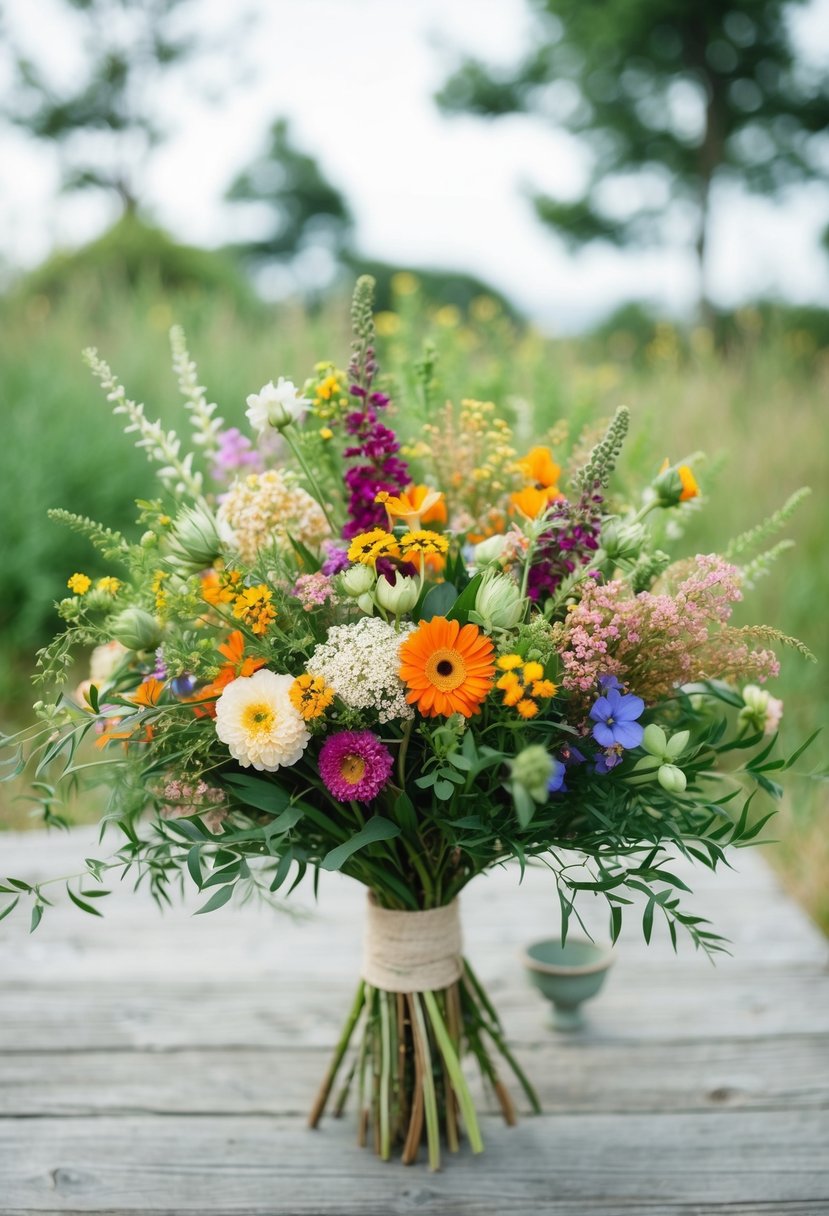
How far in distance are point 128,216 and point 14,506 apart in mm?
3807

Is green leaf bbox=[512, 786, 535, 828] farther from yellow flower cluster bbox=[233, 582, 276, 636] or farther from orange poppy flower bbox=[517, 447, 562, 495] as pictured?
orange poppy flower bbox=[517, 447, 562, 495]

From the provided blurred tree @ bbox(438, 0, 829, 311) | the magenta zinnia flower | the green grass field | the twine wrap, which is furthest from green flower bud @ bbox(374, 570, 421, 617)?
blurred tree @ bbox(438, 0, 829, 311)

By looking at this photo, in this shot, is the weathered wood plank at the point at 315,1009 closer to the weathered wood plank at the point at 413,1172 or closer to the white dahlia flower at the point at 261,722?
the weathered wood plank at the point at 413,1172

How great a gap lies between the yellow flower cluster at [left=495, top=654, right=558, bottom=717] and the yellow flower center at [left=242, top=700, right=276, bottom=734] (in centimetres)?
19

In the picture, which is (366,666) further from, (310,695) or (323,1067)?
(323,1067)

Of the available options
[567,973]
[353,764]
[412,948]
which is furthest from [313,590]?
[567,973]

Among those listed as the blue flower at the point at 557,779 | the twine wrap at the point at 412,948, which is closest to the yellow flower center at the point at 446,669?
the blue flower at the point at 557,779

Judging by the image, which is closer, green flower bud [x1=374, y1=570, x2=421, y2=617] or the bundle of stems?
green flower bud [x1=374, y1=570, x2=421, y2=617]

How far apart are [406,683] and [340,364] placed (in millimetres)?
3496

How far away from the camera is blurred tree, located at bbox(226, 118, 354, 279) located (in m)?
18.8

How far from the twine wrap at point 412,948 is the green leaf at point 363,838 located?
6.9 inches

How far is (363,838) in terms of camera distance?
Answer: 0.89 meters

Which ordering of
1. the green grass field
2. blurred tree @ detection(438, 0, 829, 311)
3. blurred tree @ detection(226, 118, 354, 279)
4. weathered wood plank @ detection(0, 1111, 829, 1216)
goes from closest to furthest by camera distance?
weathered wood plank @ detection(0, 1111, 829, 1216)
the green grass field
blurred tree @ detection(438, 0, 829, 311)
blurred tree @ detection(226, 118, 354, 279)

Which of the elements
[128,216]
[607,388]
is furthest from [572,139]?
[607,388]
